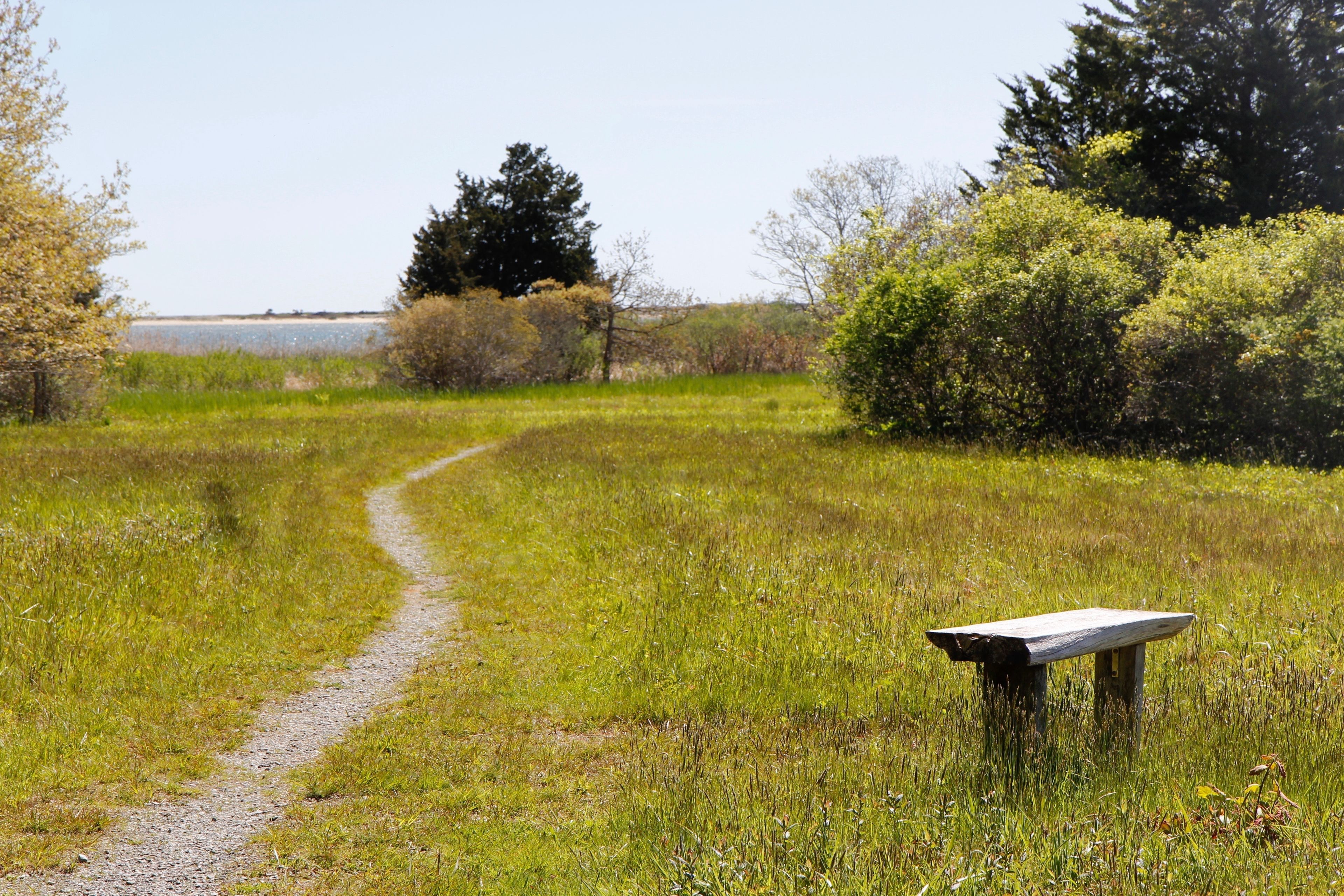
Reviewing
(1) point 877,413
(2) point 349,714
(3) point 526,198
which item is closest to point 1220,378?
(1) point 877,413

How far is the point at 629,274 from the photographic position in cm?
4312

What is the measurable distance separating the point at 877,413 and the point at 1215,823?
59.7ft

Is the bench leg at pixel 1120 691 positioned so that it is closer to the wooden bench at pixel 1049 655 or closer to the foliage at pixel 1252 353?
the wooden bench at pixel 1049 655

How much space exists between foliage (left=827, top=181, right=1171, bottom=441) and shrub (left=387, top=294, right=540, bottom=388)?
58.3 feet

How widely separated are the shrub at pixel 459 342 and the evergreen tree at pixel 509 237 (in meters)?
9.78

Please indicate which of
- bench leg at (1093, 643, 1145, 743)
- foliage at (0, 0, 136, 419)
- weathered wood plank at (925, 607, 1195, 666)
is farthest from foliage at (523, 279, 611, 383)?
weathered wood plank at (925, 607, 1195, 666)

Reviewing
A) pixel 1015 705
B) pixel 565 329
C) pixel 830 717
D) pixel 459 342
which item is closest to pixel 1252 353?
pixel 830 717

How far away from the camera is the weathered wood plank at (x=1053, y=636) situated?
3918 mm

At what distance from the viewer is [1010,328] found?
18.9 m

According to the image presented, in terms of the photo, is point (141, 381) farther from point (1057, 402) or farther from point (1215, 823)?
point (1215, 823)

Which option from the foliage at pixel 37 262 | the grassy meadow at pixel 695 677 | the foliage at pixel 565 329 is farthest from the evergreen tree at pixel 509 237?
the grassy meadow at pixel 695 677

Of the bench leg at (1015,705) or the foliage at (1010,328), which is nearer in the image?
the bench leg at (1015,705)

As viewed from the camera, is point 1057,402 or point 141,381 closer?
point 1057,402

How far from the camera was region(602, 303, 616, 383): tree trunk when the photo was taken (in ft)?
141
